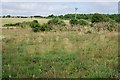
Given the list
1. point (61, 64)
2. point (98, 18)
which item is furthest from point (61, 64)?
point (98, 18)

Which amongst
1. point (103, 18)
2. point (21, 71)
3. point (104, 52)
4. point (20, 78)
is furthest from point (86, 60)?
point (103, 18)

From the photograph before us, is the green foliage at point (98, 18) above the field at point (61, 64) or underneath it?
above

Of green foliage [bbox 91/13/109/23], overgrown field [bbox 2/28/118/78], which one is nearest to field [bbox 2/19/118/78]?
overgrown field [bbox 2/28/118/78]

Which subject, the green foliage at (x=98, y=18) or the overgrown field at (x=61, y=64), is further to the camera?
the green foliage at (x=98, y=18)

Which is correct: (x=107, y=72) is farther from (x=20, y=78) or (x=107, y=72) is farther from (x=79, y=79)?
(x=20, y=78)

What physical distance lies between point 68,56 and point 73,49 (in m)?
2.12

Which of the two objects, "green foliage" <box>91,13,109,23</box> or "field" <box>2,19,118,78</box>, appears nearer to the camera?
"field" <box>2,19,118,78</box>

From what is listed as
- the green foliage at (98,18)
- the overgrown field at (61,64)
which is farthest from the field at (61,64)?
the green foliage at (98,18)

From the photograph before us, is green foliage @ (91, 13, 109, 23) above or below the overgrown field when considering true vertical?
above

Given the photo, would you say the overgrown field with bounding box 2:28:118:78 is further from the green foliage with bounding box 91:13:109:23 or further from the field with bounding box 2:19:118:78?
the green foliage with bounding box 91:13:109:23

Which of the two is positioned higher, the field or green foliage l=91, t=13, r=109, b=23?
green foliage l=91, t=13, r=109, b=23

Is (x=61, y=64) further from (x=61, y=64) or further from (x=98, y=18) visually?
(x=98, y=18)

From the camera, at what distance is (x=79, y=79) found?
8.23 m

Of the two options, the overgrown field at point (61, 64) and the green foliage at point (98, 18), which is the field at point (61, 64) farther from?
the green foliage at point (98, 18)
